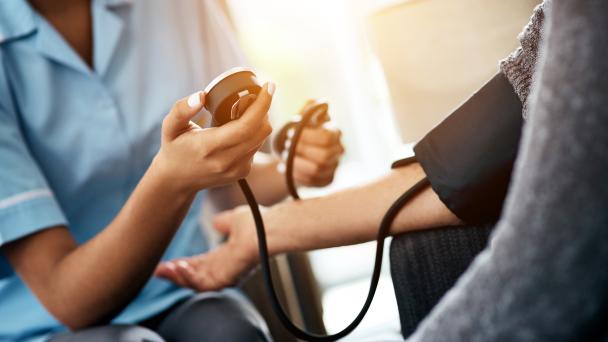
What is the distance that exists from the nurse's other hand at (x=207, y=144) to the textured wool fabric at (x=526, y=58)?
22 cm

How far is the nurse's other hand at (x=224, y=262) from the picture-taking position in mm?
802

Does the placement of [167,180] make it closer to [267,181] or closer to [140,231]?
[140,231]

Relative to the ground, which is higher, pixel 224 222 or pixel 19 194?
pixel 19 194

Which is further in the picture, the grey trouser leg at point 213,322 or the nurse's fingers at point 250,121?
the grey trouser leg at point 213,322

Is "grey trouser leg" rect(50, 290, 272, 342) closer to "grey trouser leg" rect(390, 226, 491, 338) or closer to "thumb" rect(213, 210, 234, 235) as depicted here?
"thumb" rect(213, 210, 234, 235)

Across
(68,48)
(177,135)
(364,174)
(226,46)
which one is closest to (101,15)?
(68,48)

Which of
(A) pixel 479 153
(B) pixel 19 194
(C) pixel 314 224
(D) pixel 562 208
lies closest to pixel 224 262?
(C) pixel 314 224

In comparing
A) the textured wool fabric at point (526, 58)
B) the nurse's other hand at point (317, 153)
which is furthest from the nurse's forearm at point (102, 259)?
the textured wool fabric at point (526, 58)

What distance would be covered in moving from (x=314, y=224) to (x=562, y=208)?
1.57ft

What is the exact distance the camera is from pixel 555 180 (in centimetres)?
27

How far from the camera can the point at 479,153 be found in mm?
568

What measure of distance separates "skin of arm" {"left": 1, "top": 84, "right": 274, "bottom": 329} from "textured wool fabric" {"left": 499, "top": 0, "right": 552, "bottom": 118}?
225 mm

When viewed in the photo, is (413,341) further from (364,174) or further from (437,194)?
(364,174)

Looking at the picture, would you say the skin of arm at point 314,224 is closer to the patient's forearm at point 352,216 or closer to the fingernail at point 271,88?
the patient's forearm at point 352,216
